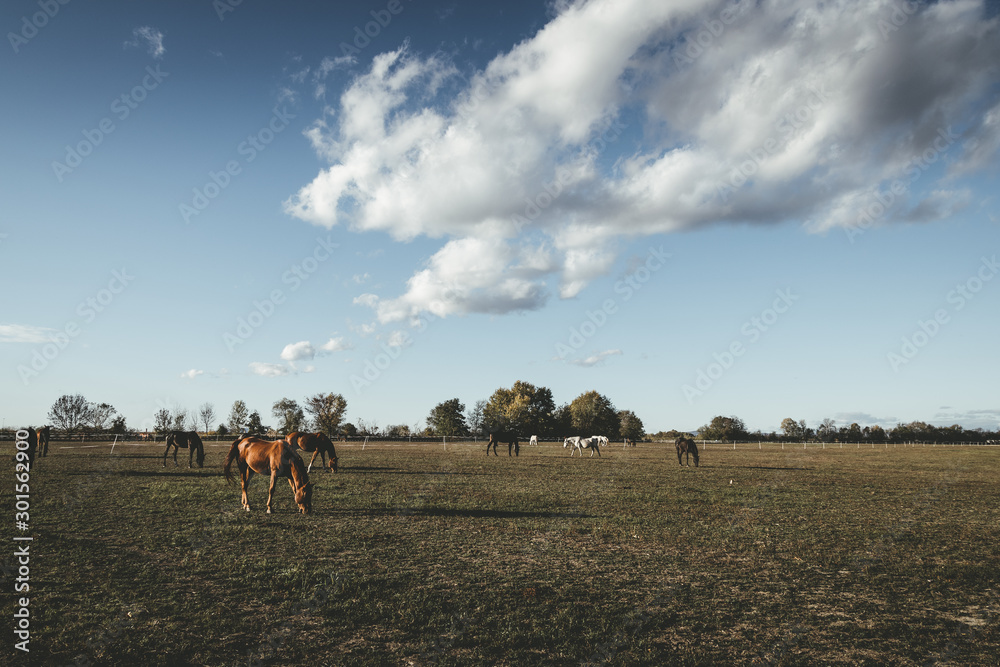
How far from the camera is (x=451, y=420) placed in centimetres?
10794

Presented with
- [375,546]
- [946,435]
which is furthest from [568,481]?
[946,435]

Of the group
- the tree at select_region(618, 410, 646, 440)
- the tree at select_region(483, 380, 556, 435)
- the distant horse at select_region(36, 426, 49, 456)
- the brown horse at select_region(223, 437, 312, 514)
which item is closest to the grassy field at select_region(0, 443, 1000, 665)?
the brown horse at select_region(223, 437, 312, 514)

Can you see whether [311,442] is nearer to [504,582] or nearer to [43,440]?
[504,582]

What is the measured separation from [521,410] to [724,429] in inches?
2508

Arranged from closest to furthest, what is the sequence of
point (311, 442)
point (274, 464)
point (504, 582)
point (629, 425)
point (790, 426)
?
point (504, 582) < point (274, 464) < point (311, 442) < point (629, 425) < point (790, 426)

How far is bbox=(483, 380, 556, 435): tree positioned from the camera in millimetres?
101875

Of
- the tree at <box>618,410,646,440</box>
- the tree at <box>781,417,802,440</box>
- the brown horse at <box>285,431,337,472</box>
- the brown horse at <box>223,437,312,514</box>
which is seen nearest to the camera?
the brown horse at <box>223,437,312,514</box>

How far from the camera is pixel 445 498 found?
16.1 m

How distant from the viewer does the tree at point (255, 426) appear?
4149 inches

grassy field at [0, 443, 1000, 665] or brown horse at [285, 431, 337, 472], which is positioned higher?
brown horse at [285, 431, 337, 472]

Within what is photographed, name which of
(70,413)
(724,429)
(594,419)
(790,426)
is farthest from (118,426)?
(790,426)

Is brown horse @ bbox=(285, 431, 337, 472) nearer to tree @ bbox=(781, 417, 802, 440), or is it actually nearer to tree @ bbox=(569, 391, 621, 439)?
tree @ bbox=(569, 391, 621, 439)

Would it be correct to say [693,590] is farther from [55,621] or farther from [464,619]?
[55,621]

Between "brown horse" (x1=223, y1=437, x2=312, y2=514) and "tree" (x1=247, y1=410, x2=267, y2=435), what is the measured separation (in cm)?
10062
